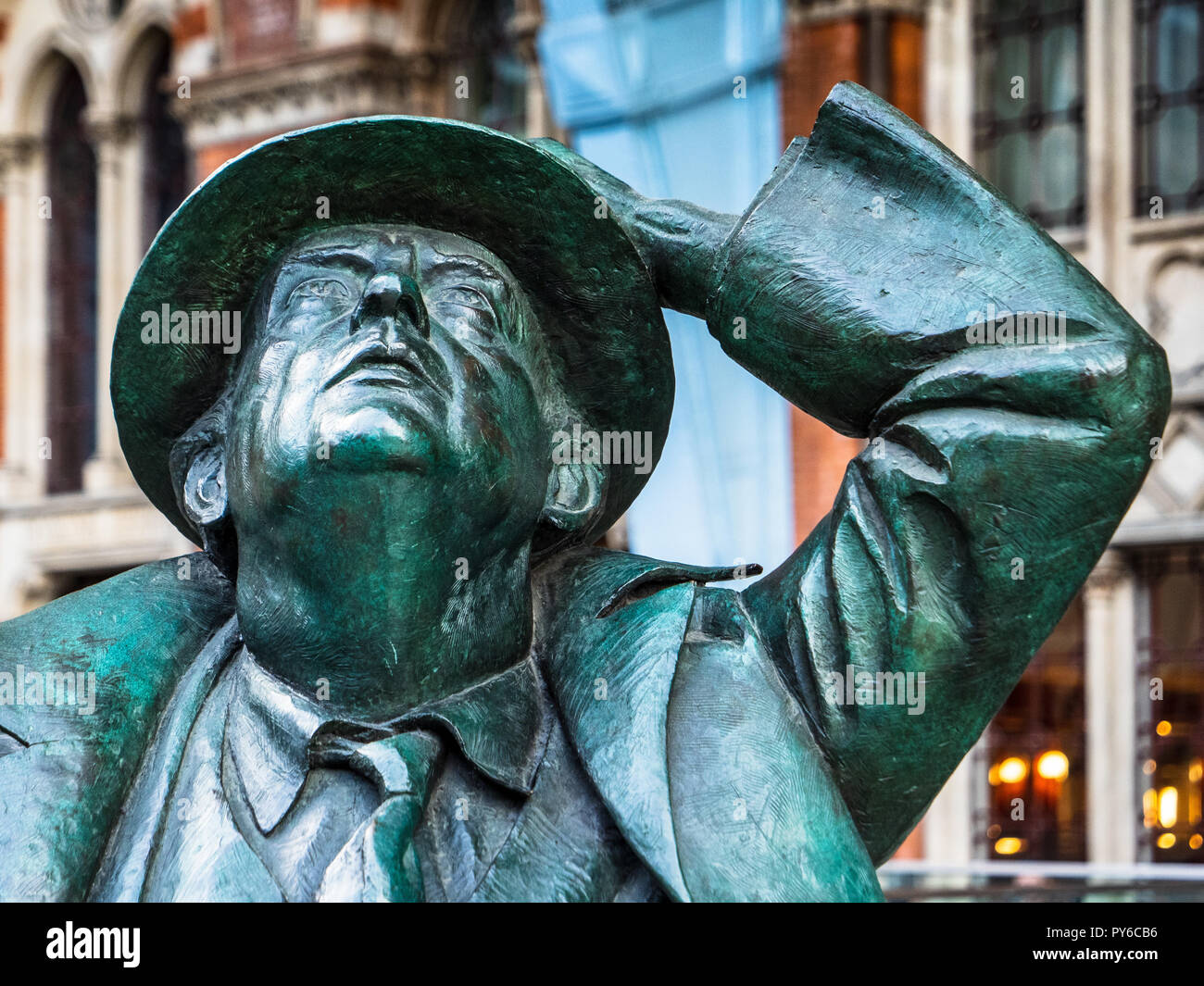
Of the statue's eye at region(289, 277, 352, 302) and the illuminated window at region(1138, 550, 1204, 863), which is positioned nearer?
the statue's eye at region(289, 277, 352, 302)

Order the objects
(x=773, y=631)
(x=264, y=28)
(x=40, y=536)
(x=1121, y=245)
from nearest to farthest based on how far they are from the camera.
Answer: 1. (x=773, y=631)
2. (x=1121, y=245)
3. (x=264, y=28)
4. (x=40, y=536)

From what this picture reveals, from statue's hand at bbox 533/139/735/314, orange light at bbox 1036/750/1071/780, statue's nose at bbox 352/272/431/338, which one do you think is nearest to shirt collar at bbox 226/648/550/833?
statue's nose at bbox 352/272/431/338

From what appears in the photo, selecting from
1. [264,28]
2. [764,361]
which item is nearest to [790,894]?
[764,361]

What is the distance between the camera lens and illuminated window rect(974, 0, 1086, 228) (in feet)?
32.4

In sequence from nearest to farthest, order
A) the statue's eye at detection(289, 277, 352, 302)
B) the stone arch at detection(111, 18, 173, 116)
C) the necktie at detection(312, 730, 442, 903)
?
the necktie at detection(312, 730, 442, 903) < the statue's eye at detection(289, 277, 352, 302) < the stone arch at detection(111, 18, 173, 116)

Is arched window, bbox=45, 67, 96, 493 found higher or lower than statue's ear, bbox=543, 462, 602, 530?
higher

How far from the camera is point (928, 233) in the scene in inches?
80.1

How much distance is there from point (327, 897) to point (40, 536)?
1267 cm

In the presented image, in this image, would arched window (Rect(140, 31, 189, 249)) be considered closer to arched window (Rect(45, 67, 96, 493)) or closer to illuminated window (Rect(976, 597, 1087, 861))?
arched window (Rect(45, 67, 96, 493))

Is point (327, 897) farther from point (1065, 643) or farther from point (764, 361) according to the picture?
point (1065, 643)

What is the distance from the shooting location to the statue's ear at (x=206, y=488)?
2.07m

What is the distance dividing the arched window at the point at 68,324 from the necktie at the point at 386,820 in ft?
42.3

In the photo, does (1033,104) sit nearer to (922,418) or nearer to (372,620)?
(922,418)

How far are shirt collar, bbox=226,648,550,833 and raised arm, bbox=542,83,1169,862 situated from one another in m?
0.31
